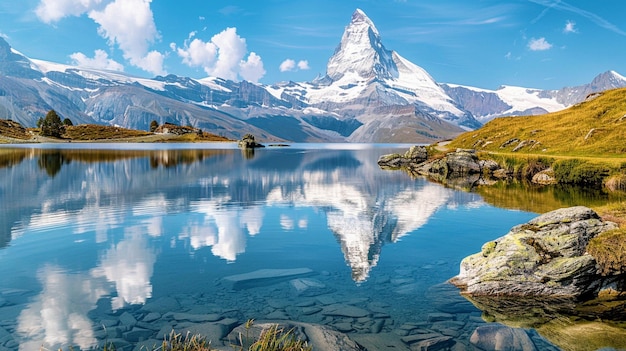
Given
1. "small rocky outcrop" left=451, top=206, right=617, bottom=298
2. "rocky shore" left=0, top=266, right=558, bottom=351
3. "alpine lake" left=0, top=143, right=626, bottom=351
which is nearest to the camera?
"rocky shore" left=0, top=266, right=558, bottom=351

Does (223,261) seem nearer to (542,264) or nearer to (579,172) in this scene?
(542,264)

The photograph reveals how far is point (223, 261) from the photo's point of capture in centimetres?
2480

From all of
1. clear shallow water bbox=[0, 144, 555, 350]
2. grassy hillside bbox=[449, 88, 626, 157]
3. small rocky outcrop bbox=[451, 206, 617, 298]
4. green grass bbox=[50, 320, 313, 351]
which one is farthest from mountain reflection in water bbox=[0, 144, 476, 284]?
grassy hillside bbox=[449, 88, 626, 157]

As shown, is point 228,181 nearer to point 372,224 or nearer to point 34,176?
point 34,176

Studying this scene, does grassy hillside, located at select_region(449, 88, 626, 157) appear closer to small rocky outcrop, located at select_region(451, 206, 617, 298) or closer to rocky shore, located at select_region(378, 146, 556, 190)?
rocky shore, located at select_region(378, 146, 556, 190)

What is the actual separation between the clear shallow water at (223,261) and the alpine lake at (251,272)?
9 centimetres

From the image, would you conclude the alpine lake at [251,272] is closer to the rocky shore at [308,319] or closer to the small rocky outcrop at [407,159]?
the rocky shore at [308,319]

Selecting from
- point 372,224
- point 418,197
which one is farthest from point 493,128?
point 372,224

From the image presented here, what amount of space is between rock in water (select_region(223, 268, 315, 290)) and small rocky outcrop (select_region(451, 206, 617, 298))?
814cm

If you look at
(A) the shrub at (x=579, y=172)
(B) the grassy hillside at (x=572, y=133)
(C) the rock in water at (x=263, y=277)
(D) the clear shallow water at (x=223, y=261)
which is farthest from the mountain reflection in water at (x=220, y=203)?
(B) the grassy hillside at (x=572, y=133)

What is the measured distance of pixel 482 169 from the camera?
302 ft

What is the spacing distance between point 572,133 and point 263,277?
89862 millimetres

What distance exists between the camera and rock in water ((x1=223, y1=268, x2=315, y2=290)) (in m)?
20.8

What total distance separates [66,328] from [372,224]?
25634 millimetres
